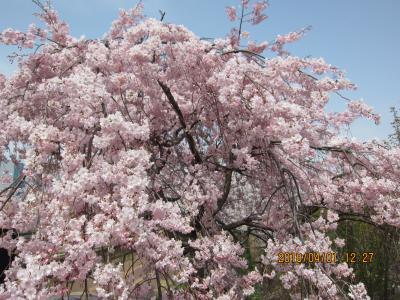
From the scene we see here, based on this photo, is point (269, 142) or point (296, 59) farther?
point (296, 59)

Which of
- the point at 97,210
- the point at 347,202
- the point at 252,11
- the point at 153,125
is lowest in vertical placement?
the point at 97,210

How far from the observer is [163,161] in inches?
158

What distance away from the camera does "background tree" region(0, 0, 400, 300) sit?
7.61 ft

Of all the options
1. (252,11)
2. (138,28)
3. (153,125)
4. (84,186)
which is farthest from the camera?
(252,11)

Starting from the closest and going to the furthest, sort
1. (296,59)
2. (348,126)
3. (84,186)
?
(84,186), (296,59), (348,126)

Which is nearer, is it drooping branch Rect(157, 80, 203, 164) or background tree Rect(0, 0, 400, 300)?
background tree Rect(0, 0, 400, 300)

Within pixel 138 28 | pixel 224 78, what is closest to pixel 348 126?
pixel 224 78

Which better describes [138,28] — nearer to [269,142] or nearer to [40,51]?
[40,51]

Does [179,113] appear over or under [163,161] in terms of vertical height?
over

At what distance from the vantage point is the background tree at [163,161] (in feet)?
7.61

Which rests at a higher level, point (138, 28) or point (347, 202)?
point (138, 28)

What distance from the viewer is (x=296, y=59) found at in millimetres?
4227

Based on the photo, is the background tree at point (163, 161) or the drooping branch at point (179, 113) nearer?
the background tree at point (163, 161)

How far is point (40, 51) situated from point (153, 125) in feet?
5.44
